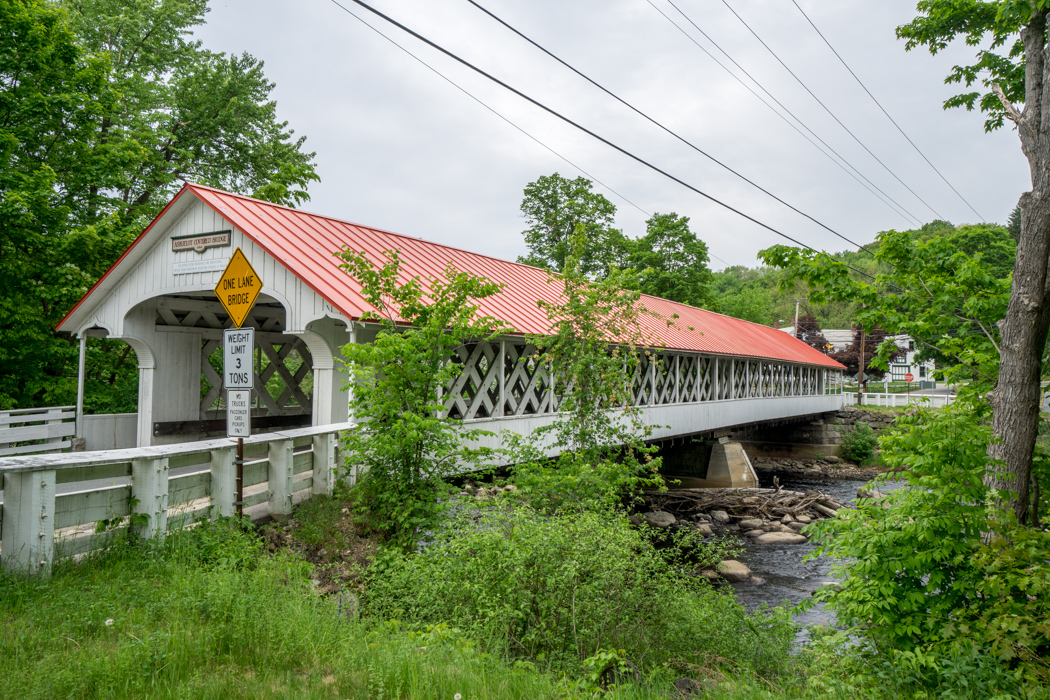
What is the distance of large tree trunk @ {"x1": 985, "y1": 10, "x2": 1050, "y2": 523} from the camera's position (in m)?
5.37

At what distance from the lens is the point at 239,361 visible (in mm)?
6148

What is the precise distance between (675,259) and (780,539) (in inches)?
1064

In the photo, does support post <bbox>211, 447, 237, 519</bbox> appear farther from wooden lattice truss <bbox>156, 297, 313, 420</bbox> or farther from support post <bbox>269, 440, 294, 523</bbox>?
wooden lattice truss <bbox>156, 297, 313, 420</bbox>

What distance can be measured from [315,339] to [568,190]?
3422cm

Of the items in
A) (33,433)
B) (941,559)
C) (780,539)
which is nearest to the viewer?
(941,559)

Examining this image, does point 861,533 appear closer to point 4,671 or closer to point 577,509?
point 577,509

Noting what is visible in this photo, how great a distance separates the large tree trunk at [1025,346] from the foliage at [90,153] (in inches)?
636

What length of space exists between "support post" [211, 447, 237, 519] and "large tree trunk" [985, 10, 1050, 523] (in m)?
6.87

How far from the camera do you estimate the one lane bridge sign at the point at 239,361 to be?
240 inches

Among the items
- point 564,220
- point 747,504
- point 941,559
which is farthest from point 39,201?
point 564,220

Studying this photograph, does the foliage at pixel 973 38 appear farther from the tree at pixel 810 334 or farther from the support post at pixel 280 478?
the tree at pixel 810 334

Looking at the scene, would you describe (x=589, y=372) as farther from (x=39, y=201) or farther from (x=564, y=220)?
(x=564, y=220)

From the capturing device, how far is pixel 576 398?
938cm

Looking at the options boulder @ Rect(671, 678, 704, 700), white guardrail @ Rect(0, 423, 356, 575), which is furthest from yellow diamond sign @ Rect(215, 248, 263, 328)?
boulder @ Rect(671, 678, 704, 700)
